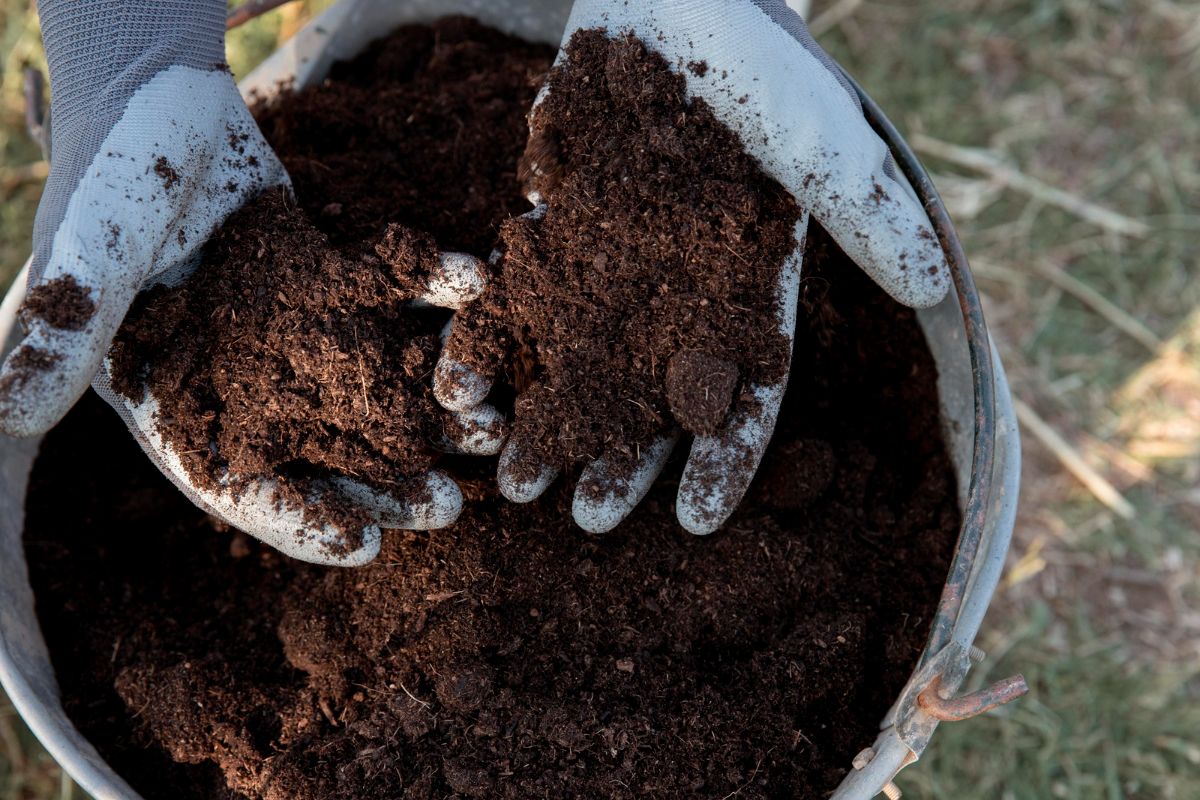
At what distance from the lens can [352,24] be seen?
1911 mm

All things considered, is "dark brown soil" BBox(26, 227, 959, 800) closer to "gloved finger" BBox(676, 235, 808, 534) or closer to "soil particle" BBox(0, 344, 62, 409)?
"gloved finger" BBox(676, 235, 808, 534)

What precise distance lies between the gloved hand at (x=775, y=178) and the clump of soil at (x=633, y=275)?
1.3 inches

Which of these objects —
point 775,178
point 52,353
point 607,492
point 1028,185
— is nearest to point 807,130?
point 775,178

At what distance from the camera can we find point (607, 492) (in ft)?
4.66

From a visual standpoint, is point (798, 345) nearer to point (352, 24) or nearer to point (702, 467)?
point (702, 467)

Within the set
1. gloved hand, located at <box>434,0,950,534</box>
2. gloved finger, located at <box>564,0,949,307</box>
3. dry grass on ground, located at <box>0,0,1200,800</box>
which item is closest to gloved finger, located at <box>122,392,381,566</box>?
gloved hand, located at <box>434,0,950,534</box>

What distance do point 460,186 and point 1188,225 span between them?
2178 millimetres

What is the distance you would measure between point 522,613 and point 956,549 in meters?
0.65

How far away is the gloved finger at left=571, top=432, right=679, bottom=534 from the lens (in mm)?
1422

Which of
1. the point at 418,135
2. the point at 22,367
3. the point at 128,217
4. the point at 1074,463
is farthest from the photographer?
the point at 1074,463

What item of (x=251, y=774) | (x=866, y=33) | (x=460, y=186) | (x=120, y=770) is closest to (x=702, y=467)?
(x=460, y=186)

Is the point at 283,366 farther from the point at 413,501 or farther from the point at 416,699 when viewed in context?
the point at 416,699

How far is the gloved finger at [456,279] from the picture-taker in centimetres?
143

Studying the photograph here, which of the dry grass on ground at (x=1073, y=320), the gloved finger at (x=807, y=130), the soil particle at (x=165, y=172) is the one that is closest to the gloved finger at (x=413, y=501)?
the soil particle at (x=165, y=172)
